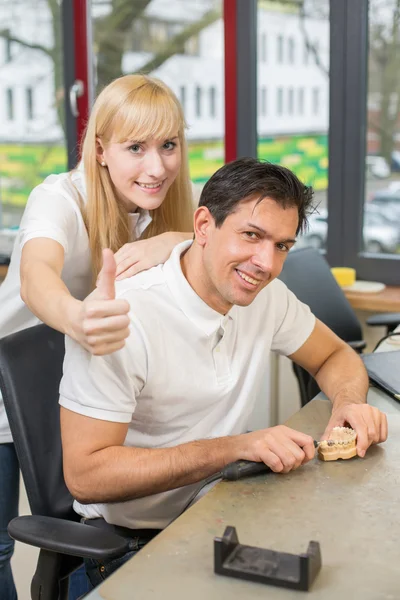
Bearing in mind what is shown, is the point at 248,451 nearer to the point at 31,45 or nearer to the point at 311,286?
the point at 311,286

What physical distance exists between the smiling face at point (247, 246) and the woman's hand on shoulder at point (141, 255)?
117mm

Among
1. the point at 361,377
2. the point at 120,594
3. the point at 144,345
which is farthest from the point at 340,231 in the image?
the point at 120,594

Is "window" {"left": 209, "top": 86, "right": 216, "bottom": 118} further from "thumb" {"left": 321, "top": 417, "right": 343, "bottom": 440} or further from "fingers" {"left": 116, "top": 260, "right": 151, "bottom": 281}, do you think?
"thumb" {"left": 321, "top": 417, "right": 343, "bottom": 440}

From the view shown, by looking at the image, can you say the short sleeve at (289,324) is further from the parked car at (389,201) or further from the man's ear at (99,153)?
Answer: the parked car at (389,201)

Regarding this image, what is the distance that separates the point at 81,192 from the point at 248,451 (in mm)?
727

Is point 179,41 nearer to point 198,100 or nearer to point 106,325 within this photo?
point 198,100

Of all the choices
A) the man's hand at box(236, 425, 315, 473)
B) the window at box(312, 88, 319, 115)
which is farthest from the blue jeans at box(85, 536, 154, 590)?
the window at box(312, 88, 319, 115)

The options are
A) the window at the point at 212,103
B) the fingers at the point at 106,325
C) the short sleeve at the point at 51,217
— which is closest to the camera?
the fingers at the point at 106,325

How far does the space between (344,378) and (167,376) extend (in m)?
0.44

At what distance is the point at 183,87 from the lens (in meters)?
3.44

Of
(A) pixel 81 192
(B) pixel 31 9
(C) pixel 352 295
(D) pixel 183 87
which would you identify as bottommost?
(C) pixel 352 295

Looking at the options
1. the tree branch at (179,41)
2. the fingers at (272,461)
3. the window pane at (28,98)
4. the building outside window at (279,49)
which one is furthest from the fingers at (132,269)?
the window pane at (28,98)

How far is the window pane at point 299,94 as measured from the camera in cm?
313

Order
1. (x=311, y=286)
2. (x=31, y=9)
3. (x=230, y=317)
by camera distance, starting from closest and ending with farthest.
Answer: (x=230, y=317) < (x=311, y=286) < (x=31, y=9)
